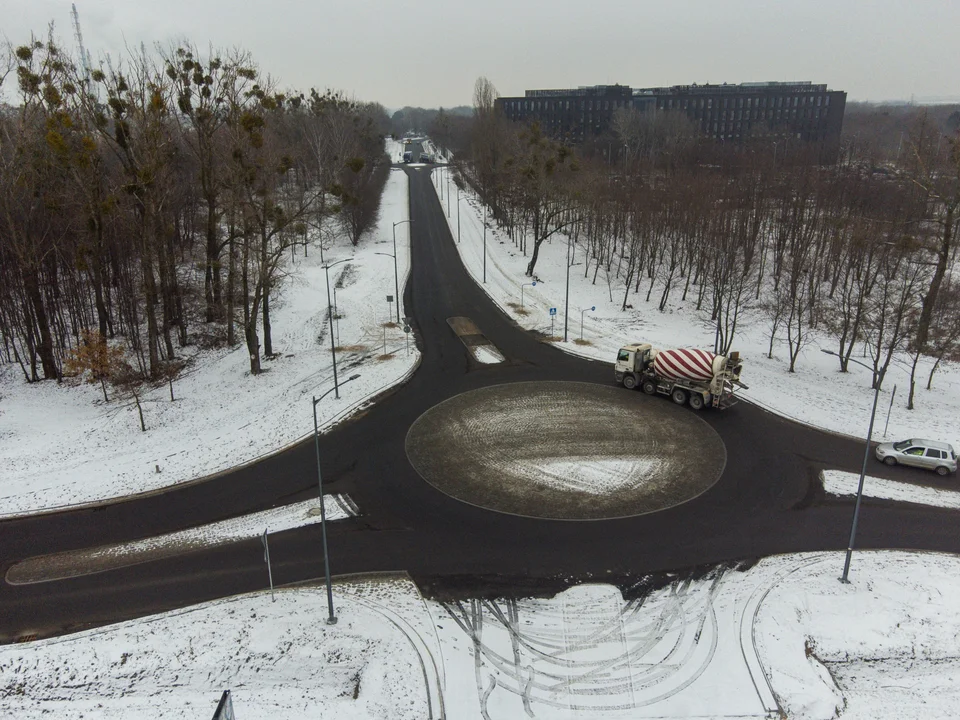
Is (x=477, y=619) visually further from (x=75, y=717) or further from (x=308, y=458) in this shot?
(x=308, y=458)

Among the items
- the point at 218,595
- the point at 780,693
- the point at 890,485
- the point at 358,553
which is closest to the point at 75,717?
the point at 218,595

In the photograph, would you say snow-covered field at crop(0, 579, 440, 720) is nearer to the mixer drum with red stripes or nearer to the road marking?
the mixer drum with red stripes

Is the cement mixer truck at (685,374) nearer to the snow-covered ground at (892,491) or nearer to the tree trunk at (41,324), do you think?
the snow-covered ground at (892,491)

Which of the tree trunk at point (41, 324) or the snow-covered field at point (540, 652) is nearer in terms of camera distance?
the snow-covered field at point (540, 652)

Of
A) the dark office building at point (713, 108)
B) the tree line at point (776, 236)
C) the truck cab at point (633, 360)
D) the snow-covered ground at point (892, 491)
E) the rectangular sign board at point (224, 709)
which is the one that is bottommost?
the snow-covered ground at point (892, 491)

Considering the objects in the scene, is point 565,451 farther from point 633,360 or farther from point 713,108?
point 713,108

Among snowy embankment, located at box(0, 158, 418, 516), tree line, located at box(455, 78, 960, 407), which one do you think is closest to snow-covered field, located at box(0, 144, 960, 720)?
snowy embankment, located at box(0, 158, 418, 516)

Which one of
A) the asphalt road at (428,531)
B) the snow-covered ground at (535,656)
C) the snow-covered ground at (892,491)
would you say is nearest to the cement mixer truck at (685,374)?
the asphalt road at (428,531)
